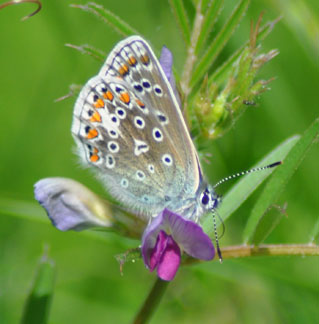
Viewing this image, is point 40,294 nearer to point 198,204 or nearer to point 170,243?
point 170,243

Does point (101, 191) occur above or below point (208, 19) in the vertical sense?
below

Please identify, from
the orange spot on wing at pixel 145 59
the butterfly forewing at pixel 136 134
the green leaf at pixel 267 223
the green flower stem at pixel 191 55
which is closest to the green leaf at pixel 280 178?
the green leaf at pixel 267 223

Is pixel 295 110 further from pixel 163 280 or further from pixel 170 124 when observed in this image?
pixel 163 280

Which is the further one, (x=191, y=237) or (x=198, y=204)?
(x=198, y=204)

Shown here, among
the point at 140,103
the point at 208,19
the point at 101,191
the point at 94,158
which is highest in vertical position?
the point at 208,19

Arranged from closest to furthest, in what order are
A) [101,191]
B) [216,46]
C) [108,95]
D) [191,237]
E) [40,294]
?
[191,237]
[40,294]
[108,95]
[216,46]
[101,191]

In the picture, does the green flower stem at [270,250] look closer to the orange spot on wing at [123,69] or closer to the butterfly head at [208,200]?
the butterfly head at [208,200]

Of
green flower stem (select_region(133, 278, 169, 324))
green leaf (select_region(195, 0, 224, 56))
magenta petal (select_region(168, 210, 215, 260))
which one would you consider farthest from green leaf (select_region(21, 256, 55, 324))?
green leaf (select_region(195, 0, 224, 56))

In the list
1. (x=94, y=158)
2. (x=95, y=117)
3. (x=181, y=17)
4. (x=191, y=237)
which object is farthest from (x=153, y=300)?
(x=181, y=17)

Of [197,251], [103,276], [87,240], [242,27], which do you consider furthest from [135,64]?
[87,240]
